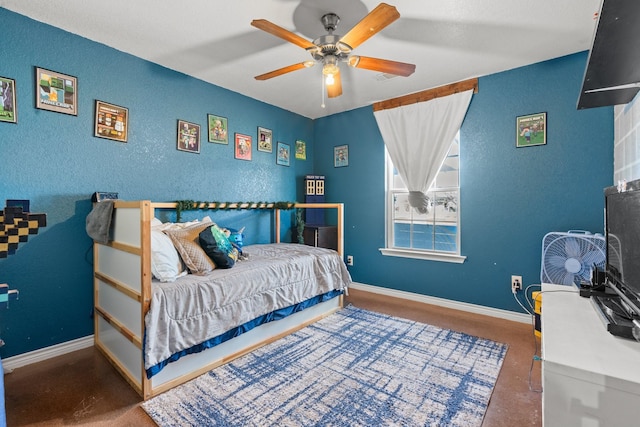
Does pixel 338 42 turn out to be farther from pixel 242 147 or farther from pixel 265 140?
pixel 265 140

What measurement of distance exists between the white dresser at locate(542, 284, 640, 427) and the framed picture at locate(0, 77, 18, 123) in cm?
313

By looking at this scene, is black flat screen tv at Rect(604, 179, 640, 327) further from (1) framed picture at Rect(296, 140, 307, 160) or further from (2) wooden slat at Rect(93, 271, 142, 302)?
(1) framed picture at Rect(296, 140, 307, 160)

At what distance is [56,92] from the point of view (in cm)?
212

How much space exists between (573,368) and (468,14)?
214cm

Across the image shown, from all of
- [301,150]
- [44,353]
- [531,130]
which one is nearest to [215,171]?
[301,150]

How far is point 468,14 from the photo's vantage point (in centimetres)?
197

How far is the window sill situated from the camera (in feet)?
10.2


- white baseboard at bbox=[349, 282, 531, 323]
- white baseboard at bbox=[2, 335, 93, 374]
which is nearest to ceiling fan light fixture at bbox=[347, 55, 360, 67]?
white baseboard at bbox=[349, 282, 531, 323]

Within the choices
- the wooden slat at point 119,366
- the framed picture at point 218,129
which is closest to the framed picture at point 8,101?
the framed picture at point 218,129

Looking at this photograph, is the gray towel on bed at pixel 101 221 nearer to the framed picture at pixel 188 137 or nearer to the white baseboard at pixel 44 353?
the white baseboard at pixel 44 353

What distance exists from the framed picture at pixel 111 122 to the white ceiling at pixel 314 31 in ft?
1.65

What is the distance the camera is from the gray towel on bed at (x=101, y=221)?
1969mm

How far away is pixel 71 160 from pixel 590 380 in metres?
3.08

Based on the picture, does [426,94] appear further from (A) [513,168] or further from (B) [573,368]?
(B) [573,368]
